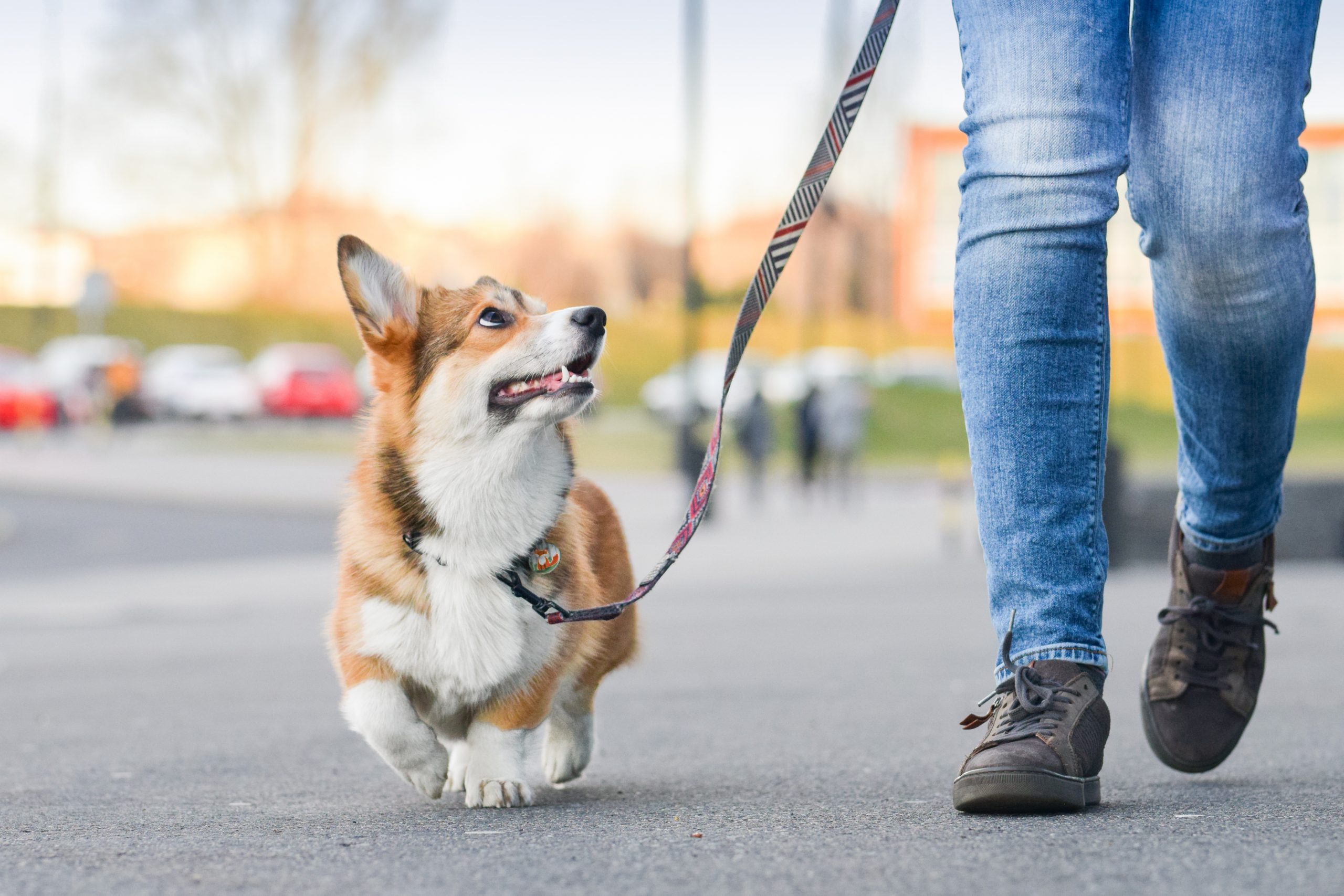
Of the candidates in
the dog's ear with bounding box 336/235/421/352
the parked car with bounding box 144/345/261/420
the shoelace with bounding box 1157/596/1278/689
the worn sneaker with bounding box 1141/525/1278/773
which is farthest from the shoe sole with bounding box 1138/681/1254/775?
the parked car with bounding box 144/345/261/420

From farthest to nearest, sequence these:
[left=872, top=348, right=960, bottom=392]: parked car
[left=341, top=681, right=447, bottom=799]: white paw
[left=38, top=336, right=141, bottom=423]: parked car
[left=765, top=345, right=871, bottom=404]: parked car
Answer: [left=872, top=348, right=960, bottom=392]: parked car < [left=765, top=345, right=871, bottom=404]: parked car < [left=38, top=336, right=141, bottom=423]: parked car < [left=341, top=681, right=447, bottom=799]: white paw

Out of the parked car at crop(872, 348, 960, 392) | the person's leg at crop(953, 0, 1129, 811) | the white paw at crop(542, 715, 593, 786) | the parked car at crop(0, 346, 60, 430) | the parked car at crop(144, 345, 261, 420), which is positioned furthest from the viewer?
the parked car at crop(872, 348, 960, 392)

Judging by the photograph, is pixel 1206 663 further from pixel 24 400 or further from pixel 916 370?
pixel 916 370

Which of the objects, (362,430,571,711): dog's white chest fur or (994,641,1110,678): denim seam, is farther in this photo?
(362,430,571,711): dog's white chest fur

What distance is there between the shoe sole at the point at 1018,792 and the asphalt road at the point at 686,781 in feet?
0.09

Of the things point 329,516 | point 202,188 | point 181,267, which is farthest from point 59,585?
point 181,267

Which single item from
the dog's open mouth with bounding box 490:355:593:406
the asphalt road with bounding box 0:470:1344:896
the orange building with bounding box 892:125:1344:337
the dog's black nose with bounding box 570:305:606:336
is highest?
the orange building with bounding box 892:125:1344:337

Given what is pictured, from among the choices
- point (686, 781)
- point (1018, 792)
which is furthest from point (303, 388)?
point (1018, 792)

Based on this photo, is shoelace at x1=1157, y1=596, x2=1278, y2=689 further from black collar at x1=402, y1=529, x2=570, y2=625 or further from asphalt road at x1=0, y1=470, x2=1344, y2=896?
black collar at x1=402, y1=529, x2=570, y2=625

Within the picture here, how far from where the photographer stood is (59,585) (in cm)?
1207

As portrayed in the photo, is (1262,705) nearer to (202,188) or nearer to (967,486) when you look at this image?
(967,486)

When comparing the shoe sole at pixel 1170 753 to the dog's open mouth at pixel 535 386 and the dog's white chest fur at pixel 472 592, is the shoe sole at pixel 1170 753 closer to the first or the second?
the dog's white chest fur at pixel 472 592

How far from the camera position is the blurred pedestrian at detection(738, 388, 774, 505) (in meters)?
23.5

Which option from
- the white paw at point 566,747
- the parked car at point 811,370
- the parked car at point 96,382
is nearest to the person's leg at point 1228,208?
the white paw at point 566,747
